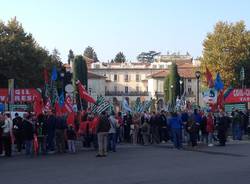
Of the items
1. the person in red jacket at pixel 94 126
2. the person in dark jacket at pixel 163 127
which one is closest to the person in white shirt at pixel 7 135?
the person in red jacket at pixel 94 126

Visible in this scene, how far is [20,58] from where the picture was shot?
6309 centimetres

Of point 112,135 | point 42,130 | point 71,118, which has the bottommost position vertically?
point 112,135

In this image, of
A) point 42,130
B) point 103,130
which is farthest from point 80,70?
point 103,130

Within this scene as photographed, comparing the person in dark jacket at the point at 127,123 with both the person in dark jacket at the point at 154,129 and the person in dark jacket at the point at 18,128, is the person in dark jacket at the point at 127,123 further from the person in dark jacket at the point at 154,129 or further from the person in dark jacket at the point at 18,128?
the person in dark jacket at the point at 18,128

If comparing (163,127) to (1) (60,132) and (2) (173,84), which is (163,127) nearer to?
(1) (60,132)

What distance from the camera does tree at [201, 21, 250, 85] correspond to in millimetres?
74125

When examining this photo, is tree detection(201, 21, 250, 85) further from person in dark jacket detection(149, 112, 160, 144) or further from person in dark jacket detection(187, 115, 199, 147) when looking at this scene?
person in dark jacket detection(187, 115, 199, 147)

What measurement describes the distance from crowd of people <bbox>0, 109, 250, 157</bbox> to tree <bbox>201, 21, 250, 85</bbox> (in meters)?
43.7

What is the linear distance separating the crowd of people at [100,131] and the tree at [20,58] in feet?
112

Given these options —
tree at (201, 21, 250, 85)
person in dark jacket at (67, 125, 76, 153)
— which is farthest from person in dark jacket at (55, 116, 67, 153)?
tree at (201, 21, 250, 85)

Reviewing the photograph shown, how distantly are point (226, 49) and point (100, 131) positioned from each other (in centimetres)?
5607

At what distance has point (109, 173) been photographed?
16.3m

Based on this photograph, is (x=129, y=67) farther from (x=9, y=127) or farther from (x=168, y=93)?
(x=9, y=127)

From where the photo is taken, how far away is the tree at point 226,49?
7412 centimetres
